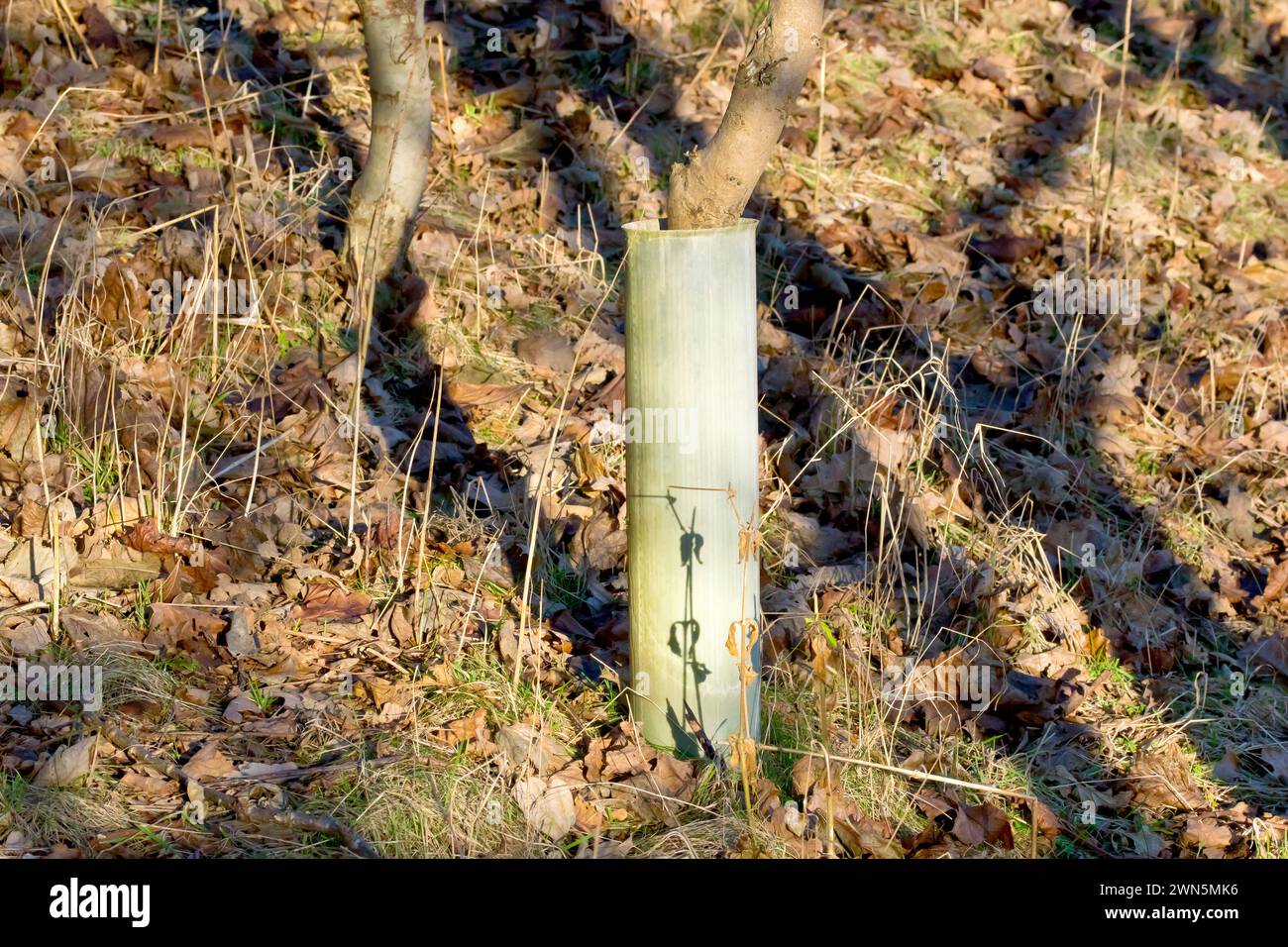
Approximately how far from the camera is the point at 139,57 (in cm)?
564

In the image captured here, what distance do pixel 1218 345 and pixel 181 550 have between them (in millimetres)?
4591

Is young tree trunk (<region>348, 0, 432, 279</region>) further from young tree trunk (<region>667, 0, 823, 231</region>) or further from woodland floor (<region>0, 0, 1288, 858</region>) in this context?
young tree trunk (<region>667, 0, 823, 231</region>)

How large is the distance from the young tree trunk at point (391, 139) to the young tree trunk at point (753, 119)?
6.45 feet

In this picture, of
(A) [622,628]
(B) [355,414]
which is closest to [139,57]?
(B) [355,414]

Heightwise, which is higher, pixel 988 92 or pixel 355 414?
pixel 988 92

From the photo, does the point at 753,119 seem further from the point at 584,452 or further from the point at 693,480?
the point at 584,452

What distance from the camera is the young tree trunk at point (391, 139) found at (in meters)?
4.63

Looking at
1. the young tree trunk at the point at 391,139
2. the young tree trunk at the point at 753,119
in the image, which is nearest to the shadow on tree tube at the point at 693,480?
the young tree trunk at the point at 753,119

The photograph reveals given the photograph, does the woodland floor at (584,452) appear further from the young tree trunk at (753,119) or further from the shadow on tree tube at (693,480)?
the young tree trunk at (753,119)

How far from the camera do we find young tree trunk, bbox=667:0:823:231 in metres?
2.86

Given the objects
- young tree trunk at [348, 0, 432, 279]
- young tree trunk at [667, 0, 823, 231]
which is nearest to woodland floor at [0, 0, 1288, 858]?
young tree trunk at [348, 0, 432, 279]

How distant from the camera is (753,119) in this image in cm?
291

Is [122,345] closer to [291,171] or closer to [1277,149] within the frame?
[291,171]

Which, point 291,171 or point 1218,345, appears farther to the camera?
point 1218,345
